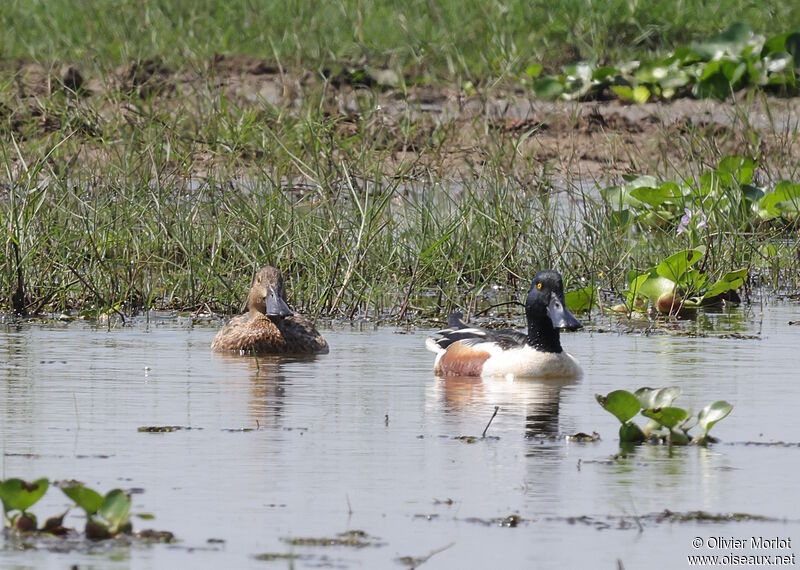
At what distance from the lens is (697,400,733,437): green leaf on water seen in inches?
270

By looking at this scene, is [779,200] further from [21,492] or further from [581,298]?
[21,492]

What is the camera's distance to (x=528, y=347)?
935 centimetres

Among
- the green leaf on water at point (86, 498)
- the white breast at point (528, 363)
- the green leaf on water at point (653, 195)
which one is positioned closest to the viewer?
the green leaf on water at point (86, 498)

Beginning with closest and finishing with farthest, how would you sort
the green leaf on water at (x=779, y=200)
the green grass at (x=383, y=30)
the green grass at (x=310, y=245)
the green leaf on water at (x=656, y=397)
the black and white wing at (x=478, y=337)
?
the green leaf on water at (x=656, y=397) → the black and white wing at (x=478, y=337) → the green grass at (x=310, y=245) → the green leaf on water at (x=779, y=200) → the green grass at (x=383, y=30)

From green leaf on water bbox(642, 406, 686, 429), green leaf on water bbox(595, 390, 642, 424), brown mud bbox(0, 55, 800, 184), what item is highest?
brown mud bbox(0, 55, 800, 184)

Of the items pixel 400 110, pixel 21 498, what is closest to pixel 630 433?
pixel 21 498

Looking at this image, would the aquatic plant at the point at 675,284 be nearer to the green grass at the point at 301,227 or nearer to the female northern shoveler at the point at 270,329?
the green grass at the point at 301,227

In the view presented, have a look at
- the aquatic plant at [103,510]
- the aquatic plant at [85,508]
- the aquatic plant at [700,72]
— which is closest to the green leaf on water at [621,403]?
the aquatic plant at [85,508]

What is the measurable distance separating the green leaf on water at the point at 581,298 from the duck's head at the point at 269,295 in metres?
1.72

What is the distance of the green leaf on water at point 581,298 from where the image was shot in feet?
36.4

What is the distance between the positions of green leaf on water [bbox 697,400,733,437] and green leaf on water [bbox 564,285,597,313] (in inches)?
162

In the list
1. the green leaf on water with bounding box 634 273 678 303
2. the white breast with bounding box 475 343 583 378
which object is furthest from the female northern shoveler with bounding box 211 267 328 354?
the green leaf on water with bounding box 634 273 678 303

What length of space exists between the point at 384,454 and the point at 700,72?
1110 centimetres

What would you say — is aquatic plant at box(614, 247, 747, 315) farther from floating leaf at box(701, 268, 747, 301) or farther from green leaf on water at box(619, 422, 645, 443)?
green leaf on water at box(619, 422, 645, 443)
